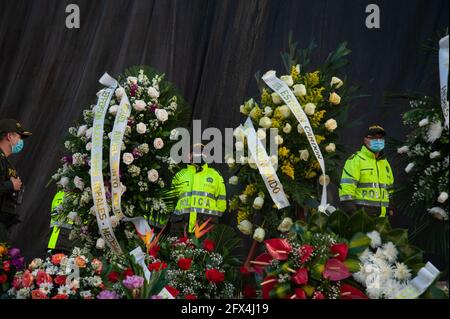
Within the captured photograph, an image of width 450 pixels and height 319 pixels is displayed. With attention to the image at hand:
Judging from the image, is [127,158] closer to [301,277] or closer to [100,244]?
[100,244]

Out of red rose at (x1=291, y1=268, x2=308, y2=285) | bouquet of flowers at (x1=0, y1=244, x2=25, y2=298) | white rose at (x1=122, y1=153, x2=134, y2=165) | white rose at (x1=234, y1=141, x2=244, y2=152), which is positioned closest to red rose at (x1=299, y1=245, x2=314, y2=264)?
red rose at (x1=291, y1=268, x2=308, y2=285)

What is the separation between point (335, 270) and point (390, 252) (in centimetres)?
28

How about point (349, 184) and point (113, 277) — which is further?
point (349, 184)

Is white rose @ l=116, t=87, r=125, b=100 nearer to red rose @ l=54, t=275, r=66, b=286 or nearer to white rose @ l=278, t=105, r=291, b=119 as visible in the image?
white rose @ l=278, t=105, r=291, b=119

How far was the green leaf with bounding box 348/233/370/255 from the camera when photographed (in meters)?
3.11

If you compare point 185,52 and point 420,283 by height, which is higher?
point 185,52

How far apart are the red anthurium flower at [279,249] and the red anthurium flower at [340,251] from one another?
194 millimetres

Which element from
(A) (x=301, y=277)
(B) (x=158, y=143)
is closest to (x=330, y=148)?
(B) (x=158, y=143)

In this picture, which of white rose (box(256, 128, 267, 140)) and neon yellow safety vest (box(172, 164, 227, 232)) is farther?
neon yellow safety vest (box(172, 164, 227, 232))

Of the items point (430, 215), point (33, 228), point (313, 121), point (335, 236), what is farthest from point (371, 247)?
point (33, 228)

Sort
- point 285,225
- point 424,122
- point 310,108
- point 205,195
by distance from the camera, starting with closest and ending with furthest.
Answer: point 424,122 < point 285,225 < point 310,108 < point 205,195

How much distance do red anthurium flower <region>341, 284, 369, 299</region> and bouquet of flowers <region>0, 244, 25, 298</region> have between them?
5.91 feet

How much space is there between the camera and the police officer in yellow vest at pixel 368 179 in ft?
20.4

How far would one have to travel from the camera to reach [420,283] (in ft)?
9.80
